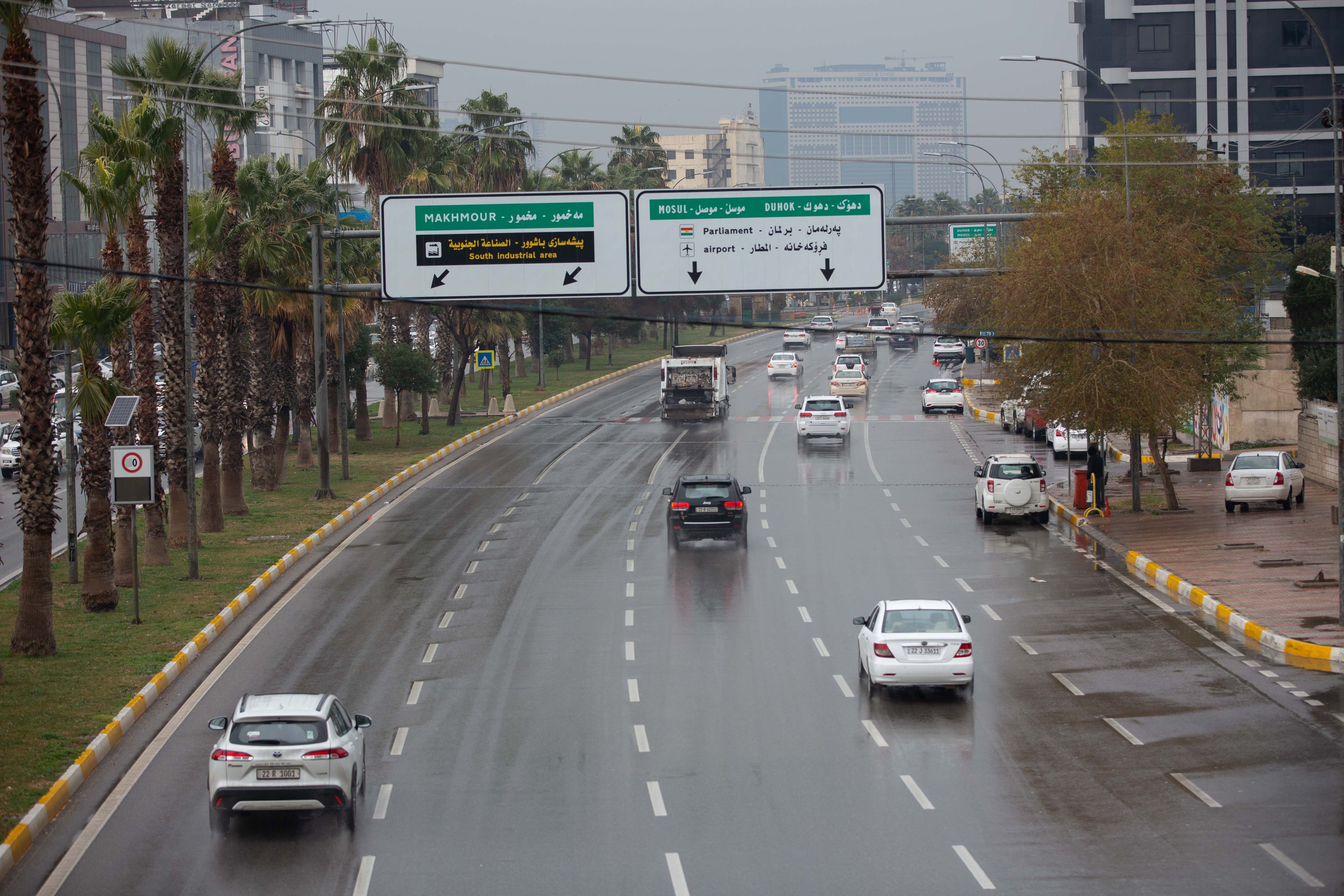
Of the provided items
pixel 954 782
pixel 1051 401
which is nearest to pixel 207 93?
pixel 1051 401

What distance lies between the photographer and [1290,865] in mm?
13664

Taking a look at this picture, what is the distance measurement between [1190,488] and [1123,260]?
34.6 feet

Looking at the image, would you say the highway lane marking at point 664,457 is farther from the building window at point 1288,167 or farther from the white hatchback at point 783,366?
the building window at point 1288,167

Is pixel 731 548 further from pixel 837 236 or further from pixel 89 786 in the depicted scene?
pixel 89 786

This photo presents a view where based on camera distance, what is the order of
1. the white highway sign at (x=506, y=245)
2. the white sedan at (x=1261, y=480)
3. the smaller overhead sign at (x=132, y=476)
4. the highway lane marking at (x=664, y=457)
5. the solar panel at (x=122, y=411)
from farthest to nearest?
the highway lane marking at (x=664, y=457) → the white sedan at (x=1261, y=480) → the white highway sign at (x=506, y=245) → the solar panel at (x=122, y=411) → the smaller overhead sign at (x=132, y=476)

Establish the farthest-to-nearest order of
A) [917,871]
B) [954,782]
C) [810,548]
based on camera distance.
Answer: [810,548]
[954,782]
[917,871]

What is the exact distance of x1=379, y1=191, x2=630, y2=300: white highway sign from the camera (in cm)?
2673

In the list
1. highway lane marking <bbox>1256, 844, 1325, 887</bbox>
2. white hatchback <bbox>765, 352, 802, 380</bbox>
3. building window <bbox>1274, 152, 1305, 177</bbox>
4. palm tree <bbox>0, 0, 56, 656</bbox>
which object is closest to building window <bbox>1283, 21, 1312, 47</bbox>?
building window <bbox>1274, 152, 1305, 177</bbox>

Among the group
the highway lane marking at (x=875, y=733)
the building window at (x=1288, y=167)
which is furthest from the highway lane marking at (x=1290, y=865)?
the building window at (x=1288, y=167)

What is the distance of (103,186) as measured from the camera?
27.0 m

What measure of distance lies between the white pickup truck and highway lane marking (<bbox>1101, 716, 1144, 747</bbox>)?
42582mm

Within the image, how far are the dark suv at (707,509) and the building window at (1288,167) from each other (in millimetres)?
70281

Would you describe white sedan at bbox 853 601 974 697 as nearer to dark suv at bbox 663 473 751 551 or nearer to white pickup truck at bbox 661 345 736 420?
dark suv at bbox 663 473 751 551

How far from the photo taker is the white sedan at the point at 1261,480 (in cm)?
3838
